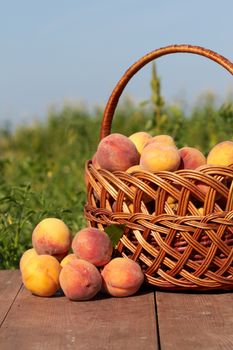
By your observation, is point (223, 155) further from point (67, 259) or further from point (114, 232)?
point (67, 259)

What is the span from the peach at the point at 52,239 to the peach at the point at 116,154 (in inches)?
9.2

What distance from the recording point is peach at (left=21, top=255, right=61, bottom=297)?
204 centimetres

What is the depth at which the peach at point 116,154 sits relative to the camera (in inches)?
84.5

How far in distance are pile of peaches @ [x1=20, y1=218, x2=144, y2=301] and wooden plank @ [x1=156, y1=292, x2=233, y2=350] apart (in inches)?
4.6

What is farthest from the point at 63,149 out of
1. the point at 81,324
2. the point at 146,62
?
the point at 81,324

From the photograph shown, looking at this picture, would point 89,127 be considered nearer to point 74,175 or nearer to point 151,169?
point 74,175

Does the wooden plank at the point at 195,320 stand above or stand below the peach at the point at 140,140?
below

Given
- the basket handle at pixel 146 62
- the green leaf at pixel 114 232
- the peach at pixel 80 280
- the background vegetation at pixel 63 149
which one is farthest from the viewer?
the background vegetation at pixel 63 149

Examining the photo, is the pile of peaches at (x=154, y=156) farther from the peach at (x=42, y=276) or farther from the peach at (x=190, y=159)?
the peach at (x=42, y=276)

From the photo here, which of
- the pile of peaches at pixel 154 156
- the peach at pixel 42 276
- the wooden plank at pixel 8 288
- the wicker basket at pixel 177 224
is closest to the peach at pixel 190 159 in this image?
the pile of peaches at pixel 154 156

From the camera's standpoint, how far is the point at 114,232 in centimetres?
209

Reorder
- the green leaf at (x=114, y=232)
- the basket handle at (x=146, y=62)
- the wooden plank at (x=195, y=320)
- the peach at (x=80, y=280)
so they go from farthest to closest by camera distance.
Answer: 1. the basket handle at (x=146, y=62)
2. the green leaf at (x=114, y=232)
3. the peach at (x=80, y=280)
4. the wooden plank at (x=195, y=320)

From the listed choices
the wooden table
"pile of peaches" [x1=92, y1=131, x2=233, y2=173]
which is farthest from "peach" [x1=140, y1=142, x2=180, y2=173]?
the wooden table

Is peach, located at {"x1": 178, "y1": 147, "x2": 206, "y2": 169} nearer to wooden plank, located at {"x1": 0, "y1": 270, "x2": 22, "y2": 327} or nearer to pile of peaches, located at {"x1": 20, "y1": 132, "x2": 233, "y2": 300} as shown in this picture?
pile of peaches, located at {"x1": 20, "y1": 132, "x2": 233, "y2": 300}
